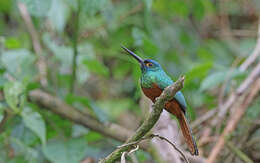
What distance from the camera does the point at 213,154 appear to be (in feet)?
7.83

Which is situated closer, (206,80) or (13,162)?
(13,162)

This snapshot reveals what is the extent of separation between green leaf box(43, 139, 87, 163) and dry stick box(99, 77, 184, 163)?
902 mm

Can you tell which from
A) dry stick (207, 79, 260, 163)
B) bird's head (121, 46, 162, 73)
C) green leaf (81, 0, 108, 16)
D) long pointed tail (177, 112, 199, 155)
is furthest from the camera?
dry stick (207, 79, 260, 163)

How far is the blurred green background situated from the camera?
87.2 inches

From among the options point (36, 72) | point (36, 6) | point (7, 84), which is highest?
point (36, 6)

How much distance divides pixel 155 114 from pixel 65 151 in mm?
1136

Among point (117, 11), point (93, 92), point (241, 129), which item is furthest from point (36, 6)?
point (93, 92)

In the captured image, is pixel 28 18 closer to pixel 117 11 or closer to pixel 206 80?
pixel 117 11

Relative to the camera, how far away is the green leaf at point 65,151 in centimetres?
220

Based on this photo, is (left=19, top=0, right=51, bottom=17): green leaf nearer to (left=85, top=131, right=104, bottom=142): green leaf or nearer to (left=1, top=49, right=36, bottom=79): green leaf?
(left=1, top=49, right=36, bottom=79): green leaf

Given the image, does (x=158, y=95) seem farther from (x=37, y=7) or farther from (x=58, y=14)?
(x=58, y=14)

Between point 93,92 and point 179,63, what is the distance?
40.8 inches

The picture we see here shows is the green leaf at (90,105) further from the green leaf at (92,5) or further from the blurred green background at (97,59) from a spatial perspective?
the green leaf at (92,5)

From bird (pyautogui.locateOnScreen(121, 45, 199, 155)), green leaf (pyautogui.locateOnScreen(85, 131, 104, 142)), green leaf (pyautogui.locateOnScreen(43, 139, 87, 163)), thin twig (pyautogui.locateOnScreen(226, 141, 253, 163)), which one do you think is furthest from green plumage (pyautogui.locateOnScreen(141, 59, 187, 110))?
green leaf (pyautogui.locateOnScreen(85, 131, 104, 142))
